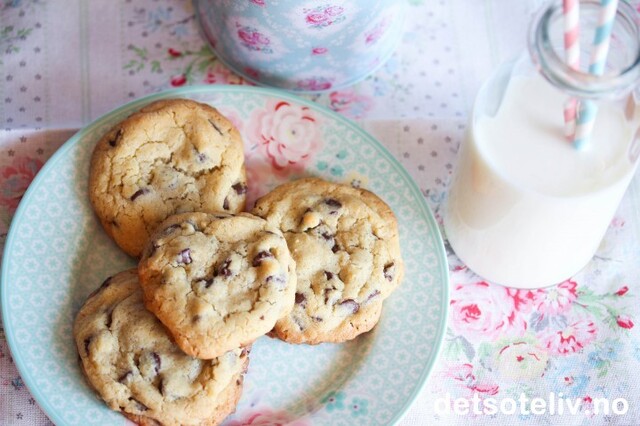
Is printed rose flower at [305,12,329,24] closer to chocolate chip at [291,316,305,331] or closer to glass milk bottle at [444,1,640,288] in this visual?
glass milk bottle at [444,1,640,288]

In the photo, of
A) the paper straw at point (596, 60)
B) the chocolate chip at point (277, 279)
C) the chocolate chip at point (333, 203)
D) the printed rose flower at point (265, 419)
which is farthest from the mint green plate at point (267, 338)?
the paper straw at point (596, 60)

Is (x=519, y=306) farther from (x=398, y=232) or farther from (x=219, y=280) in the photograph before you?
(x=219, y=280)

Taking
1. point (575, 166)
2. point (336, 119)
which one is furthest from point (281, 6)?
point (575, 166)

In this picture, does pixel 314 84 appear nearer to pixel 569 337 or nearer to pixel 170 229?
pixel 170 229

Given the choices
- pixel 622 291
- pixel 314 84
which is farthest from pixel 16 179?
pixel 622 291

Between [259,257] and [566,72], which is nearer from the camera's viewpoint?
[566,72]

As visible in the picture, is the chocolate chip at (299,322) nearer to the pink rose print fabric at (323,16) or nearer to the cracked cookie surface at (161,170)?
the cracked cookie surface at (161,170)

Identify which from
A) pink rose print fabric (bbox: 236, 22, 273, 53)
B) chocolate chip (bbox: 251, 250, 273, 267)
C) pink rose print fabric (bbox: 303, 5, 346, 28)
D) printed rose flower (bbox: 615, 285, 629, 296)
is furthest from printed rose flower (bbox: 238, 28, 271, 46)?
printed rose flower (bbox: 615, 285, 629, 296)
